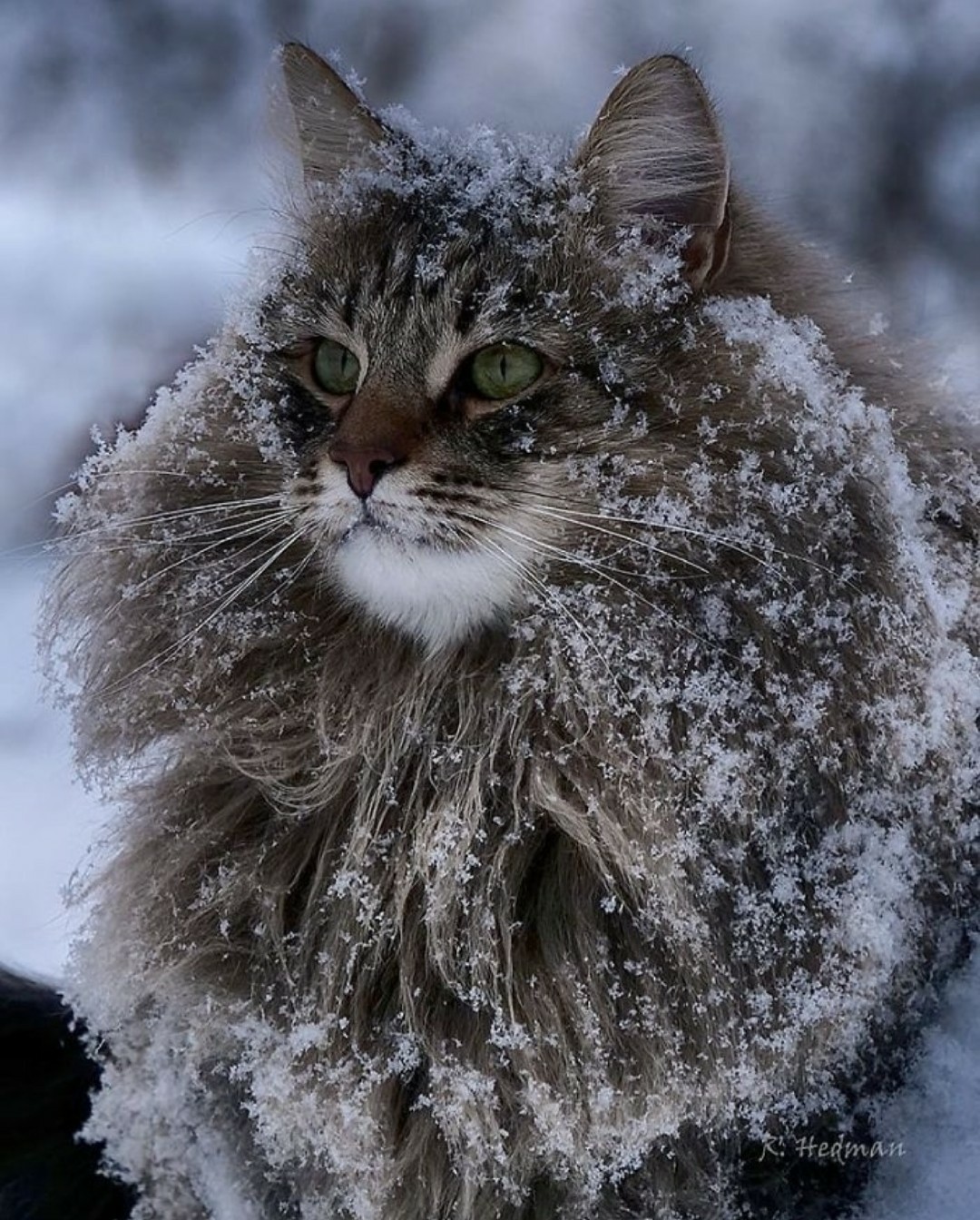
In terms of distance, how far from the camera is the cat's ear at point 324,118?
109cm

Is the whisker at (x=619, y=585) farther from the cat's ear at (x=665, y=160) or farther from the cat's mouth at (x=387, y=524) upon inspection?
the cat's ear at (x=665, y=160)

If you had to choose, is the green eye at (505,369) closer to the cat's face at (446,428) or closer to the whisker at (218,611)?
the cat's face at (446,428)

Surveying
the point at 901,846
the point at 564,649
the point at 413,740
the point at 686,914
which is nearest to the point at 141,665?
the point at 413,740

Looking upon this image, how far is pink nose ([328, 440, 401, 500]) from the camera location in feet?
3.17

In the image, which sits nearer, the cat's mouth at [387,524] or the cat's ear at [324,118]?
the cat's mouth at [387,524]

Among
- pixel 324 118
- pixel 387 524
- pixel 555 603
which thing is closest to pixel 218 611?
pixel 387 524

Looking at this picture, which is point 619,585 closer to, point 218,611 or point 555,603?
point 555,603

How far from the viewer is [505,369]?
3.30 feet

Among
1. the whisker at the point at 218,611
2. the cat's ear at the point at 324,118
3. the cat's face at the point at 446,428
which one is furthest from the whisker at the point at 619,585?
the cat's ear at the point at 324,118

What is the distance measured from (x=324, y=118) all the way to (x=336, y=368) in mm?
247

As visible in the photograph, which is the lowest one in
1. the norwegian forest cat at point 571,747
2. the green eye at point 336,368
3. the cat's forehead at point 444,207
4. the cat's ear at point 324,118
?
the norwegian forest cat at point 571,747

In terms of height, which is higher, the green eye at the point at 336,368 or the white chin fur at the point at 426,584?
the green eye at the point at 336,368

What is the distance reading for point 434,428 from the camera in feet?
3.25

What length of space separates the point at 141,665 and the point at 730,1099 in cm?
67
